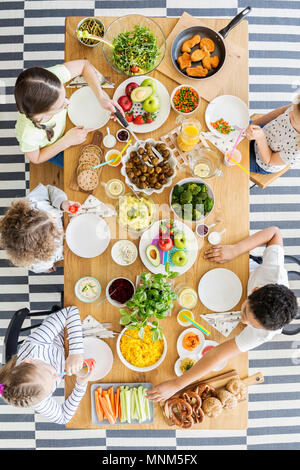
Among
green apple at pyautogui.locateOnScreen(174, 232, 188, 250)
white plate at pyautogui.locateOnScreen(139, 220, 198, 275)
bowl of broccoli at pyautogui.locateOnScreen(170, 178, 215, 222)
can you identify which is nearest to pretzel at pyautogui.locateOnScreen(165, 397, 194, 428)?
white plate at pyautogui.locateOnScreen(139, 220, 198, 275)

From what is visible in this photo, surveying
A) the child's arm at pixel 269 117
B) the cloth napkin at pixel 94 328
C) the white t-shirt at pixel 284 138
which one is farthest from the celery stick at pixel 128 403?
the child's arm at pixel 269 117

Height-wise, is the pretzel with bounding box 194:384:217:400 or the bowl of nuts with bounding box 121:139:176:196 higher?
the bowl of nuts with bounding box 121:139:176:196

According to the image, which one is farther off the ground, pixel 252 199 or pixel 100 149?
pixel 100 149

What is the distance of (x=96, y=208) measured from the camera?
193 centimetres

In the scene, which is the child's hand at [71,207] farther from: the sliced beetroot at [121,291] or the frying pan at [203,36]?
the frying pan at [203,36]

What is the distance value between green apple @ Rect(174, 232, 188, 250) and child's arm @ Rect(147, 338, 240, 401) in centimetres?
55

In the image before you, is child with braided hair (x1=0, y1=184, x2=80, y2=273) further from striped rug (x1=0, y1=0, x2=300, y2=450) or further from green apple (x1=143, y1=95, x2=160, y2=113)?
striped rug (x1=0, y1=0, x2=300, y2=450)

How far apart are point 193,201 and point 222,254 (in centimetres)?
32

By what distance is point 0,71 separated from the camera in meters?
2.82

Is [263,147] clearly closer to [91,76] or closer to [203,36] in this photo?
[203,36]

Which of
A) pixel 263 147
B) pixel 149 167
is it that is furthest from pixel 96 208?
pixel 263 147

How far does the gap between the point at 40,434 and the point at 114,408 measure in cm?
131

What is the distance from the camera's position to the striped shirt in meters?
1.82

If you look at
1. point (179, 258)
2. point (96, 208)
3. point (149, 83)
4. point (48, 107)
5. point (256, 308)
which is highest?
point (149, 83)
